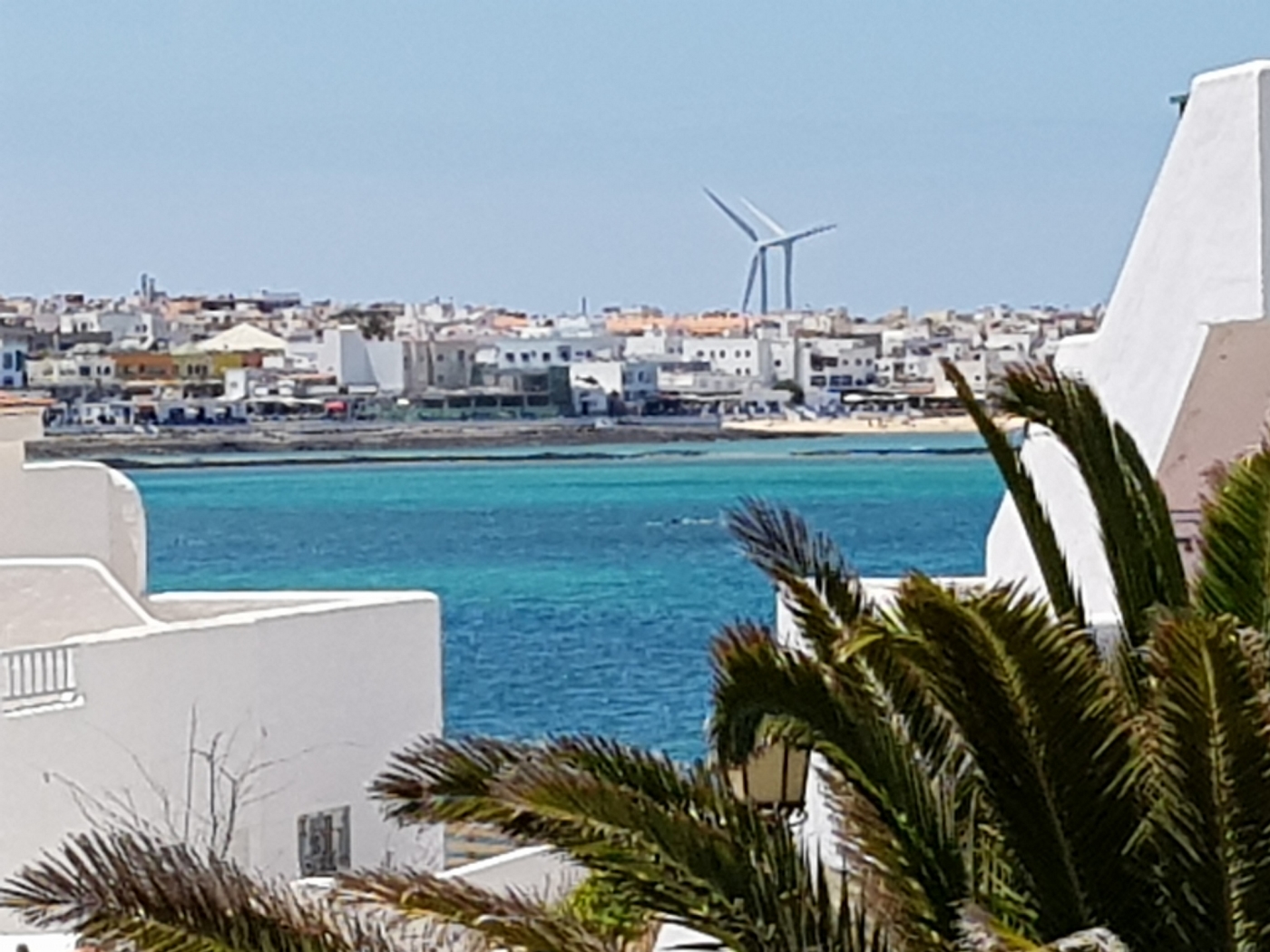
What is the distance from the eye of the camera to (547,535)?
350ft

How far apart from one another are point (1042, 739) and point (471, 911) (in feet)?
4.43

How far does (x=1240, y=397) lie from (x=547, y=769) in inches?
294

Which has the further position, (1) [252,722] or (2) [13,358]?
(2) [13,358]

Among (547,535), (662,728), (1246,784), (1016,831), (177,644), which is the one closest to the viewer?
(1246,784)

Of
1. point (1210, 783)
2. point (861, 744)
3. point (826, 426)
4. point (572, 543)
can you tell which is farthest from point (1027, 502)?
point (826, 426)

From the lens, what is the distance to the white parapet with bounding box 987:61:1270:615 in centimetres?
1198


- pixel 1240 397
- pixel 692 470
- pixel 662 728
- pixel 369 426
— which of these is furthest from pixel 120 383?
pixel 1240 397

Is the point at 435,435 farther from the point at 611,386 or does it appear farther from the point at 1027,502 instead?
the point at 1027,502

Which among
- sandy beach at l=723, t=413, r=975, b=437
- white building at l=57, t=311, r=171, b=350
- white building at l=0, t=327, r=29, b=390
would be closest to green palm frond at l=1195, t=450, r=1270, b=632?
white building at l=0, t=327, r=29, b=390

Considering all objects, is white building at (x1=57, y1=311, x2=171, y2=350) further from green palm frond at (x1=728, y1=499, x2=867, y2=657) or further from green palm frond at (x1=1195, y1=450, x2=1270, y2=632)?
green palm frond at (x1=1195, y1=450, x2=1270, y2=632)

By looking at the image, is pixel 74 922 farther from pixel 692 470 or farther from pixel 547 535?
pixel 692 470

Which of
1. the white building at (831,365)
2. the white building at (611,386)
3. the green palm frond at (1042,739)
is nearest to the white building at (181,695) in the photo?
the green palm frond at (1042,739)

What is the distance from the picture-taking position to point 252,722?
18.6 meters

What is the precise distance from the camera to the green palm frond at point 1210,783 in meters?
5.81
